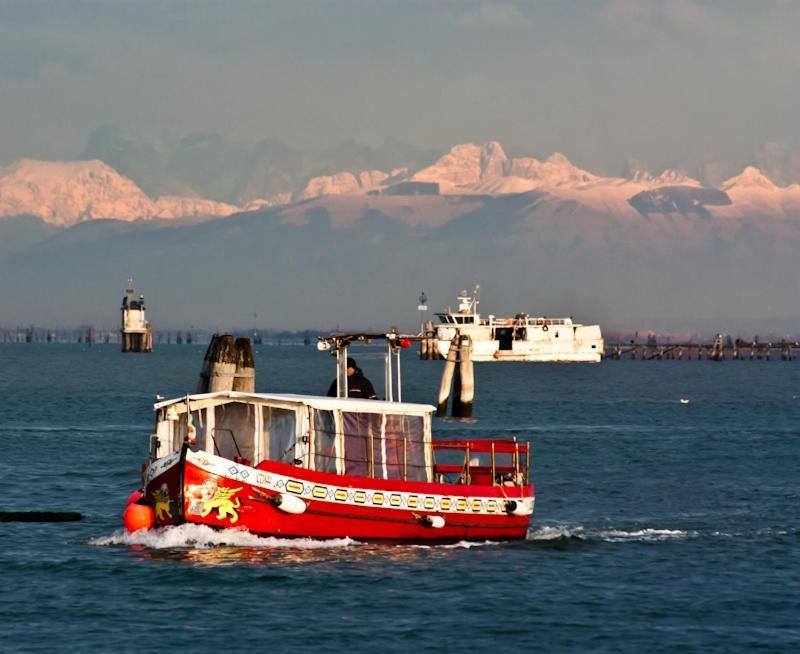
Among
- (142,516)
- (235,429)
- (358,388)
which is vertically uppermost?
(358,388)

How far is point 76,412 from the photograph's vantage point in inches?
3467

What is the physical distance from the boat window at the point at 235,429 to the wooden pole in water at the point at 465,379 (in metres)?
25.6

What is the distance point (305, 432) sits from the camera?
32.3 m

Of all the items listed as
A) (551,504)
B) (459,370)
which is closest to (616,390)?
(459,370)

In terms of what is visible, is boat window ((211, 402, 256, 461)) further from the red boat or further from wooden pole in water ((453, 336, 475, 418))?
wooden pole in water ((453, 336, 475, 418))

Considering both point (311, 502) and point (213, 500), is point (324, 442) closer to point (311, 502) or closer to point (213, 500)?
point (311, 502)

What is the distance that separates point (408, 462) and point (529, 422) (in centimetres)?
4905

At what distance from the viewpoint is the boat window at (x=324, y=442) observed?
32.4m

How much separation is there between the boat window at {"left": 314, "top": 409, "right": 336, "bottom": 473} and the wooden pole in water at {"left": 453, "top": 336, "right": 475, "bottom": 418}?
25.6 meters

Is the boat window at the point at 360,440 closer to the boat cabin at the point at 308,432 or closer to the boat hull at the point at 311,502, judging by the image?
the boat cabin at the point at 308,432

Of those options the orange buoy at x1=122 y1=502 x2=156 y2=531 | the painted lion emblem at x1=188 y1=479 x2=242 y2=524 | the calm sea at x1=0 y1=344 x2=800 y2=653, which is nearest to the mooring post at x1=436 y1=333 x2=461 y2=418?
the calm sea at x1=0 y1=344 x2=800 y2=653

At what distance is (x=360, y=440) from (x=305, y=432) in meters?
1.36

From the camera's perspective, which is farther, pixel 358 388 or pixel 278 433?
pixel 358 388

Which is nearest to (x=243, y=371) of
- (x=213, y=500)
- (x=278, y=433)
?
(x=278, y=433)
